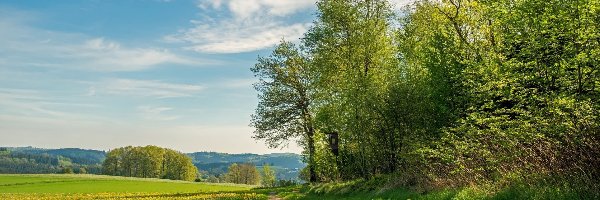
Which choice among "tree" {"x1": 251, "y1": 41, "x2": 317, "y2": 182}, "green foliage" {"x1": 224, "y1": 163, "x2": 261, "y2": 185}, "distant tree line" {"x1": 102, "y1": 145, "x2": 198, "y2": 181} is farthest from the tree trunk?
"distant tree line" {"x1": 102, "y1": 145, "x2": 198, "y2": 181}

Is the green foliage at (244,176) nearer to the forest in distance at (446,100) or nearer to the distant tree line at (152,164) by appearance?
the distant tree line at (152,164)

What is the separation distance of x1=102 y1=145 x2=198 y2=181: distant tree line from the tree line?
397 feet

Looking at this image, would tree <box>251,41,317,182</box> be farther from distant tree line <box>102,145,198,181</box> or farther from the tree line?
distant tree line <box>102,145,198,181</box>

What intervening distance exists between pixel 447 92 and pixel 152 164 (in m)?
153

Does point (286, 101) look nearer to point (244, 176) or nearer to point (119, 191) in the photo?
point (119, 191)

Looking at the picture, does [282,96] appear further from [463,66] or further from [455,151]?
[455,151]

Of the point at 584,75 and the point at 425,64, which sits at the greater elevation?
the point at 425,64

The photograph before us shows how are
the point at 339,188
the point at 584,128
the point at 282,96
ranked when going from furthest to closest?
the point at 282,96, the point at 339,188, the point at 584,128

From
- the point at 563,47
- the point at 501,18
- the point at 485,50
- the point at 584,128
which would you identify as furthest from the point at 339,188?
the point at 584,128

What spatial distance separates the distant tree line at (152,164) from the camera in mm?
164625

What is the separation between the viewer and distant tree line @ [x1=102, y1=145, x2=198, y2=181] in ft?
540

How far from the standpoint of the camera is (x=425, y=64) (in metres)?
26.4

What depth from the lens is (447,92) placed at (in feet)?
81.5

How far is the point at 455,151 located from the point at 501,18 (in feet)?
20.7
